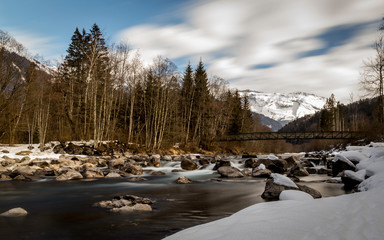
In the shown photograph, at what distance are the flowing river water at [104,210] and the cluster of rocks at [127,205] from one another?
0.86ft

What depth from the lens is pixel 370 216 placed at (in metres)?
3.21

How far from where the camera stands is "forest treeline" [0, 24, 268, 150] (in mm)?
26211

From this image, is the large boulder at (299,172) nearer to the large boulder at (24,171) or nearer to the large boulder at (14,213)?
the large boulder at (14,213)

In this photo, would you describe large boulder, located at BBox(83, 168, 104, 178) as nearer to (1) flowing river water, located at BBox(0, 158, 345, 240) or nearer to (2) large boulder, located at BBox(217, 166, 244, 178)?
(1) flowing river water, located at BBox(0, 158, 345, 240)

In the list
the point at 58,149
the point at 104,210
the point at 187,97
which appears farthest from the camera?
the point at 187,97

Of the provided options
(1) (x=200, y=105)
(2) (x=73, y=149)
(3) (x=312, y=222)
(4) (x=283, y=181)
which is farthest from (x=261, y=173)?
(1) (x=200, y=105)

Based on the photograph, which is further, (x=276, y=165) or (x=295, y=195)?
(x=276, y=165)

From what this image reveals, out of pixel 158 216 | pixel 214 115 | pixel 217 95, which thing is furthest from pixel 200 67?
pixel 158 216

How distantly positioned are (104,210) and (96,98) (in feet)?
86.1

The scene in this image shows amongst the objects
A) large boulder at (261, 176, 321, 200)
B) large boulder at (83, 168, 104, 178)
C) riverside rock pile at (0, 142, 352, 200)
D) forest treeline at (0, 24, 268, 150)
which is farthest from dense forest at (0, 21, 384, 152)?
large boulder at (261, 176, 321, 200)

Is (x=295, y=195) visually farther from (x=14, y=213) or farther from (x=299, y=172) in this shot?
(x=299, y=172)

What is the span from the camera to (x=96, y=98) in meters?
31.4

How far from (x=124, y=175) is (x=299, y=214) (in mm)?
12922

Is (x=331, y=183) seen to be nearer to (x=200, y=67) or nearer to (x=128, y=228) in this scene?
(x=128, y=228)
